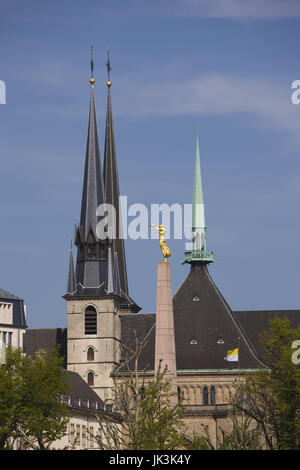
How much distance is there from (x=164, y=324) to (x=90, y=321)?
59.7 m

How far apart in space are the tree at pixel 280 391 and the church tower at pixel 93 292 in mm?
39724

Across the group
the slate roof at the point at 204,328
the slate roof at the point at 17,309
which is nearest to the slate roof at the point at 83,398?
the slate roof at the point at 204,328

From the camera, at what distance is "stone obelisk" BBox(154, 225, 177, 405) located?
225ft

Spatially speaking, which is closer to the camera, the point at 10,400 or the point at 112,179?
the point at 10,400

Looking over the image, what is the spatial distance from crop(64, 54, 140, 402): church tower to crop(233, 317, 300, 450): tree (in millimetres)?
39724

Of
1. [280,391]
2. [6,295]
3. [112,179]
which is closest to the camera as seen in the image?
[280,391]

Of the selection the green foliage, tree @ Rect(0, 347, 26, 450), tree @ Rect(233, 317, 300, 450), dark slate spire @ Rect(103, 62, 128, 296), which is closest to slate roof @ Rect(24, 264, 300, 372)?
dark slate spire @ Rect(103, 62, 128, 296)

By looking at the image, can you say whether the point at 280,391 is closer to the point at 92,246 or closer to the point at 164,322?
the point at 164,322

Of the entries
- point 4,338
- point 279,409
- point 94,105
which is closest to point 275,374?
point 279,409

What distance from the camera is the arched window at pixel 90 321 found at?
12800cm

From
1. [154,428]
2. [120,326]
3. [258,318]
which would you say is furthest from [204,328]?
[154,428]

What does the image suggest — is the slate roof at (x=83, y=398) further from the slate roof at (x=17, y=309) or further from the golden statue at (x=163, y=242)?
the golden statue at (x=163, y=242)

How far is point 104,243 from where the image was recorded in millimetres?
129250

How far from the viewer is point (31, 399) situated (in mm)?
84812
